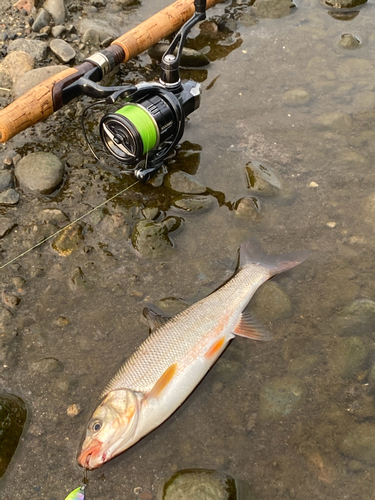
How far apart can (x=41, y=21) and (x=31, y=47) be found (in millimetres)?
560

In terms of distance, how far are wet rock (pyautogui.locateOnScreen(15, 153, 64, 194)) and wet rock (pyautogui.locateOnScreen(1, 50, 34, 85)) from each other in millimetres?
1347

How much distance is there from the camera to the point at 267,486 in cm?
317

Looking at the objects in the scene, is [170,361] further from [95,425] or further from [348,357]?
[348,357]

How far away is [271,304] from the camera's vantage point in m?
3.89

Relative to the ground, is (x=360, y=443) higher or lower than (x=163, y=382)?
lower

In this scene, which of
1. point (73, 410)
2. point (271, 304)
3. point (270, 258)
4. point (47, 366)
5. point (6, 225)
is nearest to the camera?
point (73, 410)

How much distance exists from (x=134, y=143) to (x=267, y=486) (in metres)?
2.79

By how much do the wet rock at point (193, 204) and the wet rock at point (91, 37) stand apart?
8.88 ft

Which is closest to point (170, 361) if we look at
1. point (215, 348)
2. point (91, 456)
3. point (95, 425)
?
point (215, 348)

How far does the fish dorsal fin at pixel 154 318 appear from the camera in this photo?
374 centimetres

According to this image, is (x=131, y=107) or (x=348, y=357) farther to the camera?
(x=131, y=107)

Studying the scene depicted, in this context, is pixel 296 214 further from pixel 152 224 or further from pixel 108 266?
pixel 108 266

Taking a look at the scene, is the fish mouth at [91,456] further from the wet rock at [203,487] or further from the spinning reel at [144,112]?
the spinning reel at [144,112]

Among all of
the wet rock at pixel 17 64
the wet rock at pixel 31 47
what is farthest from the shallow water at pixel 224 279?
the wet rock at pixel 31 47
